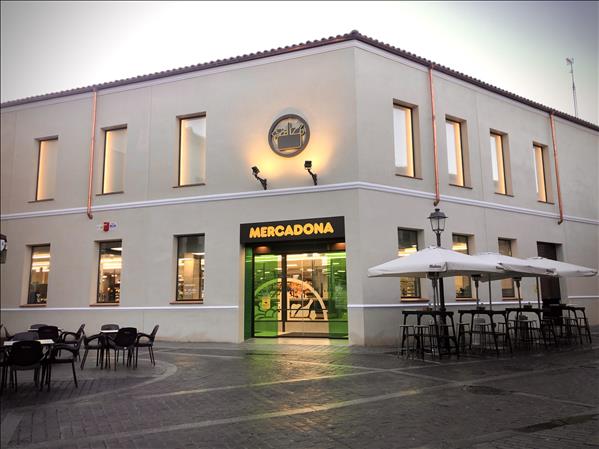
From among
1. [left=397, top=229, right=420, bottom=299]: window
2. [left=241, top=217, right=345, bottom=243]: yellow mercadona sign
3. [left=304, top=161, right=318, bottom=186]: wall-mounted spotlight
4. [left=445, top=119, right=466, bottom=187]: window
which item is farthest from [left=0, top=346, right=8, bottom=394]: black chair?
[left=445, top=119, right=466, bottom=187]: window

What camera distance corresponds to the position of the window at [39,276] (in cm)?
1732

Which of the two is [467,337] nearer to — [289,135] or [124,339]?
[289,135]

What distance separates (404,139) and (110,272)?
1052 cm

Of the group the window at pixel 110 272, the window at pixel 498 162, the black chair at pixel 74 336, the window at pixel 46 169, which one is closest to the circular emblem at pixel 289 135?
the window at pixel 110 272

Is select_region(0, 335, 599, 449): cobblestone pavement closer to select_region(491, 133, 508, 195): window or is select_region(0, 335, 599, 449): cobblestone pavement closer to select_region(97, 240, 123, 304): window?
select_region(97, 240, 123, 304): window

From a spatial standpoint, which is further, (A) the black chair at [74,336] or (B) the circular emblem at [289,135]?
(B) the circular emblem at [289,135]

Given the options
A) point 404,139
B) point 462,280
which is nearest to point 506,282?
point 462,280

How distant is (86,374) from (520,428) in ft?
25.6

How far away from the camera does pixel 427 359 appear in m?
11.2

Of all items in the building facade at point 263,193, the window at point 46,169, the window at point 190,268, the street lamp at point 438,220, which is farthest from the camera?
the window at point 46,169

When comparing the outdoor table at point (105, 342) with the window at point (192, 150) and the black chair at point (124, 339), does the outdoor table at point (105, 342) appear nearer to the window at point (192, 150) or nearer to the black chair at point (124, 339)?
the black chair at point (124, 339)

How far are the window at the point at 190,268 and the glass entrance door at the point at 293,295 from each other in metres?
1.73

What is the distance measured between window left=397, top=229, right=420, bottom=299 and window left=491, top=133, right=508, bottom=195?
189 inches

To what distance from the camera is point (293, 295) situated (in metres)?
15.5
